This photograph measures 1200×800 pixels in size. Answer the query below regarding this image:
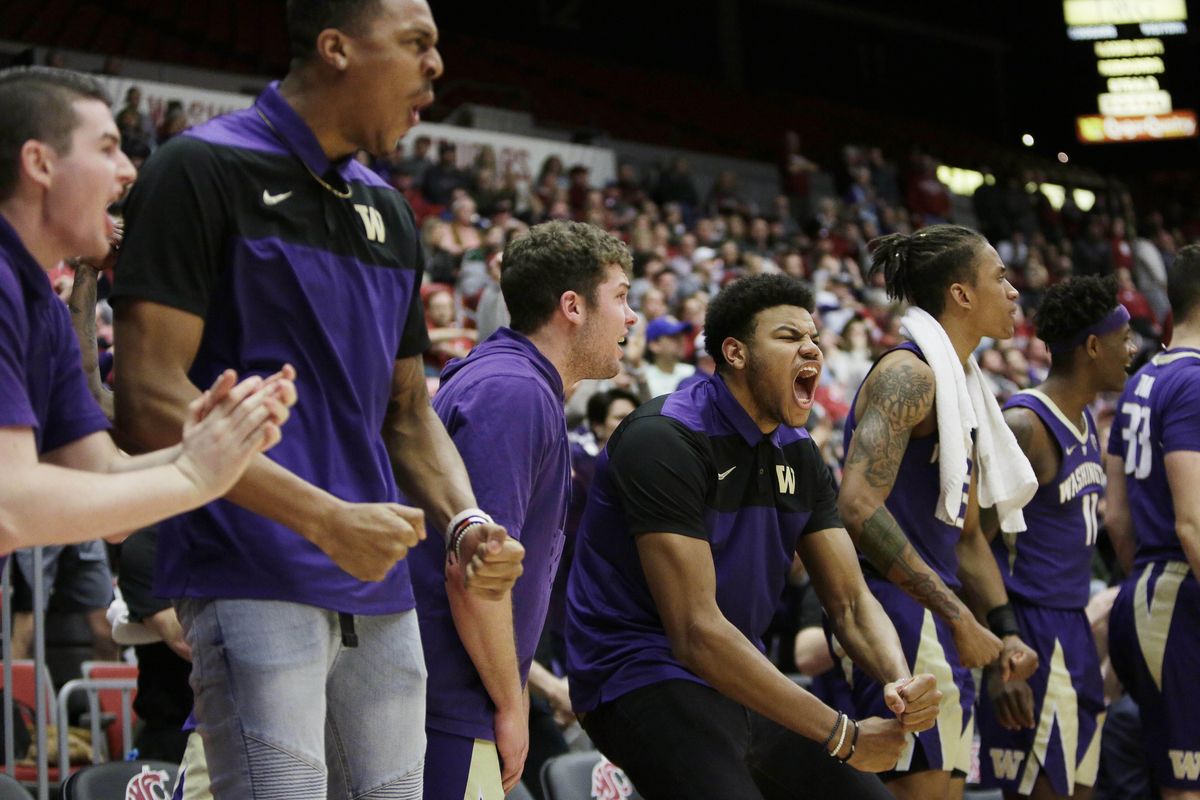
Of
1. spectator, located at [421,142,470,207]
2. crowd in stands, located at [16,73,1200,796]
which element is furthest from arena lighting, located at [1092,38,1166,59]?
spectator, located at [421,142,470,207]

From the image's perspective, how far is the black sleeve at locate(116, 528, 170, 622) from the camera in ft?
17.0

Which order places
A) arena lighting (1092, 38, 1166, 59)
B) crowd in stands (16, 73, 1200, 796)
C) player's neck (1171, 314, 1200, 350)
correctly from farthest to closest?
arena lighting (1092, 38, 1166, 59), crowd in stands (16, 73, 1200, 796), player's neck (1171, 314, 1200, 350)

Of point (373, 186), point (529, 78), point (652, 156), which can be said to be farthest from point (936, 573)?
point (529, 78)

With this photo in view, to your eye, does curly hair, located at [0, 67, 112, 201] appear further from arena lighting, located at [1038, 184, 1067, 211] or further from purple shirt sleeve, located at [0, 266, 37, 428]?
arena lighting, located at [1038, 184, 1067, 211]

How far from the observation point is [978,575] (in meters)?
5.47

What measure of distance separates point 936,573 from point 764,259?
1302cm

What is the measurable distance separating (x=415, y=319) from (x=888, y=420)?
2.25 metres

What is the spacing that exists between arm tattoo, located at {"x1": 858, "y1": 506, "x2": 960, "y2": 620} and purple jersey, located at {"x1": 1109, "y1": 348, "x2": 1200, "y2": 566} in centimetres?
161

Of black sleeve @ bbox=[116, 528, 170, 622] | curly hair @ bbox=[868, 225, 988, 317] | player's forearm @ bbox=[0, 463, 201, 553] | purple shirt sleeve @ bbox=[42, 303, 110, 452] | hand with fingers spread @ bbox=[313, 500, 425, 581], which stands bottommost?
black sleeve @ bbox=[116, 528, 170, 622]

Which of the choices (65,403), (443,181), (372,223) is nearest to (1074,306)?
(372,223)

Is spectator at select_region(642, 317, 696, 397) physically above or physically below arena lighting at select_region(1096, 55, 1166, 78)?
below

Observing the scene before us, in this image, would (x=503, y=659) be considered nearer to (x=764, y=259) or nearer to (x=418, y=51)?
(x=418, y=51)

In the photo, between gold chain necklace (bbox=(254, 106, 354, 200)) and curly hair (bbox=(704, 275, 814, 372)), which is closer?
gold chain necklace (bbox=(254, 106, 354, 200))

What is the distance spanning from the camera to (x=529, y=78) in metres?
24.2
